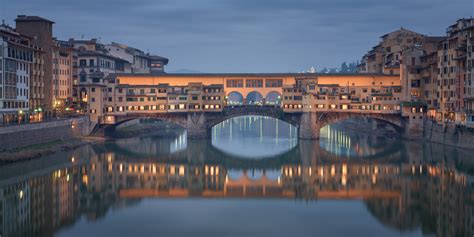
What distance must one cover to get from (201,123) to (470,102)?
92.7 ft

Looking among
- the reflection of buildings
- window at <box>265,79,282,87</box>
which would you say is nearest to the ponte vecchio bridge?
window at <box>265,79,282,87</box>

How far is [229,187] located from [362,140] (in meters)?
35.1

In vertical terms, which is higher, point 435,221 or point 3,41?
point 3,41

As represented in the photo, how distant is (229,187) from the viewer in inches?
1812

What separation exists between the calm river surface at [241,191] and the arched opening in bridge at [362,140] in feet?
1.69

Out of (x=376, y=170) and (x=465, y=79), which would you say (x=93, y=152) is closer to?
(x=376, y=170)

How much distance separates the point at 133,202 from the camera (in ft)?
132

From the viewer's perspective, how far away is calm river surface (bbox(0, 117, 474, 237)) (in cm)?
3359

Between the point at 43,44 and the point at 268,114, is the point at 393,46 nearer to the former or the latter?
the point at 268,114

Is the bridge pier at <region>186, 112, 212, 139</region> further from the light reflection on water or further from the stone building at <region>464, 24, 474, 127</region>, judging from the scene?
the stone building at <region>464, 24, 474, 127</region>

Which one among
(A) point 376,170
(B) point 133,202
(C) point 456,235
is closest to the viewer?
(C) point 456,235

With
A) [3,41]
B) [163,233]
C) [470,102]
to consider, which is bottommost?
[163,233]

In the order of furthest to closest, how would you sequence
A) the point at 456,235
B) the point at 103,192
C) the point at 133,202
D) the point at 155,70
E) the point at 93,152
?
the point at 155,70, the point at 93,152, the point at 103,192, the point at 133,202, the point at 456,235

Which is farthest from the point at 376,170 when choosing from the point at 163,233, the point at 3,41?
the point at 3,41
